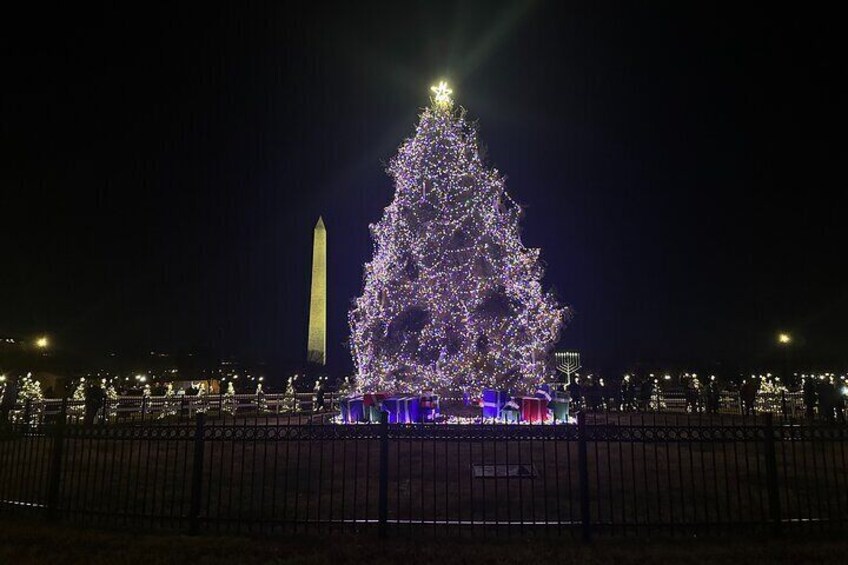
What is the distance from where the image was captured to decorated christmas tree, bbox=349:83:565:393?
2264cm

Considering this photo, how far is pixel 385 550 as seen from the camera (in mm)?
7113

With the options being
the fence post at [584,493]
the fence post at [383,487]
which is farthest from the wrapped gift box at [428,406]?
the fence post at [584,493]

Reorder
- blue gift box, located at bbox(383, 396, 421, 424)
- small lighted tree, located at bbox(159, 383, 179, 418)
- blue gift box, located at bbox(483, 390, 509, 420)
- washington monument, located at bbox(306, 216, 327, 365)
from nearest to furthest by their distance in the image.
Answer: blue gift box, located at bbox(383, 396, 421, 424)
blue gift box, located at bbox(483, 390, 509, 420)
small lighted tree, located at bbox(159, 383, 179, 418)
washington monument, located at bbox(306, 216, 327, 365)

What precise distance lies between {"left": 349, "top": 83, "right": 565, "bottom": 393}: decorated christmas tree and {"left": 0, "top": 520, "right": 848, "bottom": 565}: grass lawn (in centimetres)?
1483

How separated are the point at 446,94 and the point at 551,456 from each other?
16.4 metres

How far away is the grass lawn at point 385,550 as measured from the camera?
674cm

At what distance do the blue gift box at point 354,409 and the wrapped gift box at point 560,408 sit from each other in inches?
249

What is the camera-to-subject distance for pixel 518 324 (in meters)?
22.9

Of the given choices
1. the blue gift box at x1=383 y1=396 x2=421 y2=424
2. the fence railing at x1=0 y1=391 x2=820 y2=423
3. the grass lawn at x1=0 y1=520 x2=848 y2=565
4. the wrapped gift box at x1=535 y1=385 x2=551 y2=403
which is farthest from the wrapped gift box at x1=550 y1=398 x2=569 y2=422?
the grass lawn at x1=0 y1=520 x2=848 y2=565

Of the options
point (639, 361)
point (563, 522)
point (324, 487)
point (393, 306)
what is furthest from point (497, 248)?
point (639, 361)

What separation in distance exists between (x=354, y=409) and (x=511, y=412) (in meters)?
5.40

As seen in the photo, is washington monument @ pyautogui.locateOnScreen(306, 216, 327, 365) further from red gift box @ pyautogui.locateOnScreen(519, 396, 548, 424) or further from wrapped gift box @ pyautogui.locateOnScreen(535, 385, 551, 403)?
red gift box @ pyautogui.locateOnScreen(519, 396, 548, 424)

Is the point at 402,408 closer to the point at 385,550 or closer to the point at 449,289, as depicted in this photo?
the point at 449,289

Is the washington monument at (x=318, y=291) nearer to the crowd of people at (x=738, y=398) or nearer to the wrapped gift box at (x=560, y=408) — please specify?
the crowd of people at (x=738, y=398)
